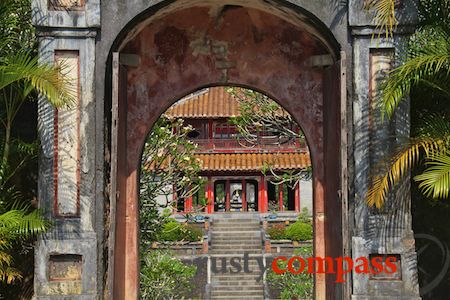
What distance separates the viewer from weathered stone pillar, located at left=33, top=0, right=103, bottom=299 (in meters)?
6.56

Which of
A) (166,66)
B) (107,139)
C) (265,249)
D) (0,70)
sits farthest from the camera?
(265,249)

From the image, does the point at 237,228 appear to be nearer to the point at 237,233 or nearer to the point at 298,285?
the point at 237,233

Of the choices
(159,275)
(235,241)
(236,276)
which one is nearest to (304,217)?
(235,241)

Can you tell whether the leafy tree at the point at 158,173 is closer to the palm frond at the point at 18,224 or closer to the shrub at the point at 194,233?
the palm frond at the point at 18,224

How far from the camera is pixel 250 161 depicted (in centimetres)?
2756

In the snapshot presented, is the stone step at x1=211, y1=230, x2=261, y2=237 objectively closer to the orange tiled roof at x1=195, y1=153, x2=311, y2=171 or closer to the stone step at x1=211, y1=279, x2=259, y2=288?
the orange tiled roof at x1=195, y1=153, x2=311, y2=171

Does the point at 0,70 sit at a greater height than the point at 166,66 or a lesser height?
lesser

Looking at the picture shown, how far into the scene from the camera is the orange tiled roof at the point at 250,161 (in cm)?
2623

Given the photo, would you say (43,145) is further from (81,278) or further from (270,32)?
(270,32)

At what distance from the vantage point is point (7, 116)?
691cm

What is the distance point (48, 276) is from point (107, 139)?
1318mm

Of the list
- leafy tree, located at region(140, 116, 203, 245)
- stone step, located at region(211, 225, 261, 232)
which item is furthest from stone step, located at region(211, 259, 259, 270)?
leafy tree, located at region(140, 116, 203, 245)

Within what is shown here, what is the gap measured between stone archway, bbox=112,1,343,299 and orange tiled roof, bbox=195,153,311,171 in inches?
696

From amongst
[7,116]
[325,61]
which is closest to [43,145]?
[7,116]
